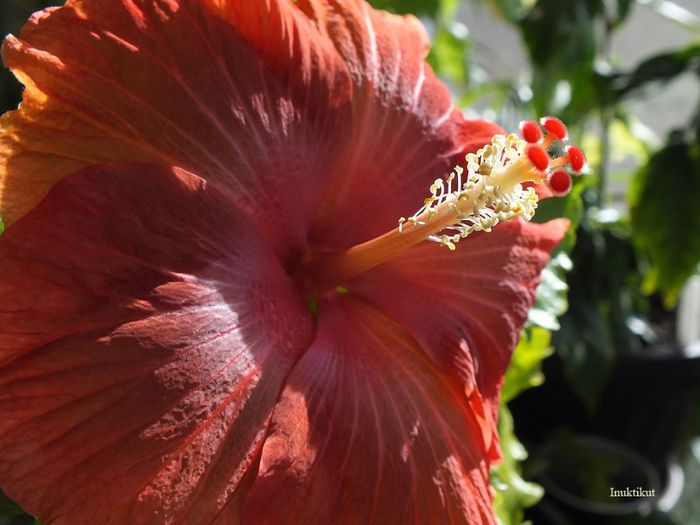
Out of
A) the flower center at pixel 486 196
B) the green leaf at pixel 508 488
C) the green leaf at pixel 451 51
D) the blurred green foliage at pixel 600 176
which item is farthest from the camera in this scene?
the green leaf at pixel 451 51

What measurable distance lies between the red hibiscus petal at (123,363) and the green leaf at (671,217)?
1119 mm

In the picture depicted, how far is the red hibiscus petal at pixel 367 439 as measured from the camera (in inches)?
20.0

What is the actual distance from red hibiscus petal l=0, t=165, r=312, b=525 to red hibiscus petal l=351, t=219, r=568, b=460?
0.19 meters

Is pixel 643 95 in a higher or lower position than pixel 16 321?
lower

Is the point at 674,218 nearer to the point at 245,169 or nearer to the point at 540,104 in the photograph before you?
the point at 540,104

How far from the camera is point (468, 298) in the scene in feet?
2.26

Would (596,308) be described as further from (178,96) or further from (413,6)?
(178,96)

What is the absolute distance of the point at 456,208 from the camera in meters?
0.61

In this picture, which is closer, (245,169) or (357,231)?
(245,169)

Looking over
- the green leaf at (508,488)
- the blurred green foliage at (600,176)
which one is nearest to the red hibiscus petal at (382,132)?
the green leaf at (508,488)

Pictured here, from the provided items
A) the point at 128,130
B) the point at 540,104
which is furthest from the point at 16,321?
the point at 540,104

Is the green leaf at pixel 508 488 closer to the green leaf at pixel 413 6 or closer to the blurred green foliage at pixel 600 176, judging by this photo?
the blurred green foliage at pixel 600 176

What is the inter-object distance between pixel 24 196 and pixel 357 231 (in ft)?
0.98

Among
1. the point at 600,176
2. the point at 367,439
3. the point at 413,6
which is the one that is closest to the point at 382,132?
the point at 367,439
